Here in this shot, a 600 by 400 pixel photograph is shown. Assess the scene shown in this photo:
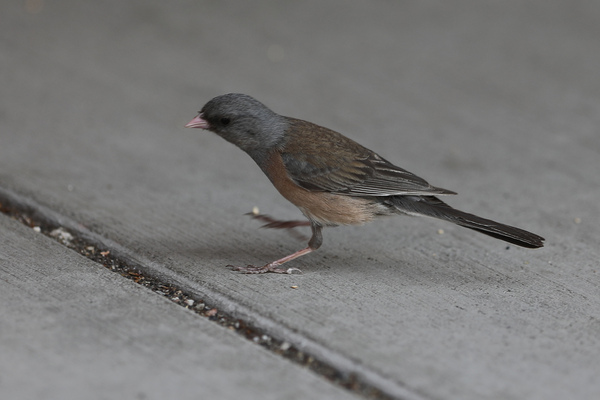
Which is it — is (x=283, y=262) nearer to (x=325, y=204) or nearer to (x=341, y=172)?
(x=325, y=204)

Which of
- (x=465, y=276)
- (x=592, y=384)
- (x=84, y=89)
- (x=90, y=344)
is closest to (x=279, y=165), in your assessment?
(x=465, y=276)

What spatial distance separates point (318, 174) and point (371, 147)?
177 centimetres

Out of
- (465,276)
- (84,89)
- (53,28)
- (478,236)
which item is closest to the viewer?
(465,276)

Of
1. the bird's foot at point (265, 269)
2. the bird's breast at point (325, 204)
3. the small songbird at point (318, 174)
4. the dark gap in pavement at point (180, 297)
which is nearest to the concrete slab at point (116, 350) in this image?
the dark gap in pavement at point (180, 297)

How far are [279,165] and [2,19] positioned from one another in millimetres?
4683

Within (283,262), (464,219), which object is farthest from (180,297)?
(464,219)

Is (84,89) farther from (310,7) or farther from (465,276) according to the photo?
(465,276)

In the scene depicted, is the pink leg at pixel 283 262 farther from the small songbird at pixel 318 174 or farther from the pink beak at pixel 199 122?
the pink beak at pixel 199 122

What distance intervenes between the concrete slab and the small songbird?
0.69 metres

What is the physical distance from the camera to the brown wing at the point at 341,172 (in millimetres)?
3760

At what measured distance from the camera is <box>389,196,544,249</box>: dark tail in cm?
355

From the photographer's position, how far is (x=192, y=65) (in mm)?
6781

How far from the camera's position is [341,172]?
380 centimetres

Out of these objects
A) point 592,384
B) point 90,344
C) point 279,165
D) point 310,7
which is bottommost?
point 90,344
